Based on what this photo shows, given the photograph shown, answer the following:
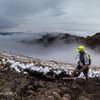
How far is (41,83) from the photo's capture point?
23.5 m

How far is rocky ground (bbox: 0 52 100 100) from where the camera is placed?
21.8 m

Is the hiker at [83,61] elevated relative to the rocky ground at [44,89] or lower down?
elevated

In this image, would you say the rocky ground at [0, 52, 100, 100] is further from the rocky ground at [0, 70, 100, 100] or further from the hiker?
the hiker

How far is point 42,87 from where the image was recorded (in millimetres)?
23125

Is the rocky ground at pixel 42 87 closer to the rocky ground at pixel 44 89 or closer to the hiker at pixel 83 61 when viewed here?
the rocky ground at pixel 44 89

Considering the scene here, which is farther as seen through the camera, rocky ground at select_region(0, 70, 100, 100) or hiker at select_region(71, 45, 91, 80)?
hiker at select_region(71, 45, 91, 80)

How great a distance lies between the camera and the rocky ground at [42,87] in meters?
21.8

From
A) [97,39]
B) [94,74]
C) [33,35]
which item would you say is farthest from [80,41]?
[94,74]

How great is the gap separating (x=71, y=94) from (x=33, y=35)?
517 ft

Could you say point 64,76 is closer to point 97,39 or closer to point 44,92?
point 44,92

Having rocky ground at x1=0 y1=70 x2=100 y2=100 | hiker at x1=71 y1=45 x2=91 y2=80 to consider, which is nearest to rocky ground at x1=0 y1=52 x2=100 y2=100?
rocky ground at x1=0 y1=70 x2=100 y2=100

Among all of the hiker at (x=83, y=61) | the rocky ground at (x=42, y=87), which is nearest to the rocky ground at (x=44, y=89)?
the rocky ground at (x=42, y=87)

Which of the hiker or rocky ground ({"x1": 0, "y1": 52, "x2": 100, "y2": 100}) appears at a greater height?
the hiker

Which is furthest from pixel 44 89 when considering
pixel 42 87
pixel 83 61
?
pixel 83 61
